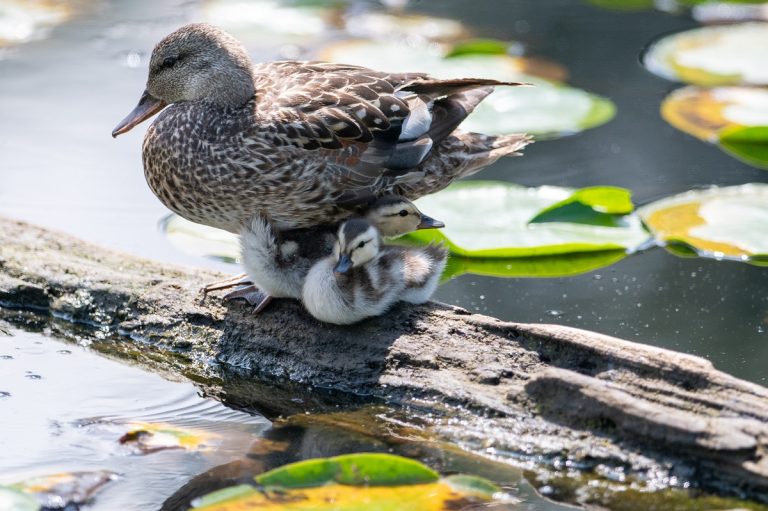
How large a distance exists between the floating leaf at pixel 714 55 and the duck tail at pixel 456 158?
127 inches

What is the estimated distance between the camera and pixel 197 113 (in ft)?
16.9

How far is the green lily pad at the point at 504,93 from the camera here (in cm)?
755

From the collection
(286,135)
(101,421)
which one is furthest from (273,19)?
(101,421)

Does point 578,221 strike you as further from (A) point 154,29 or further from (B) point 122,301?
(A) point 154,29

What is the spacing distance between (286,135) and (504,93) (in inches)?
132

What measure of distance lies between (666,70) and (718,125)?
122 cm

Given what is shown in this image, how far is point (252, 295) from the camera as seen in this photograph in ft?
16.3

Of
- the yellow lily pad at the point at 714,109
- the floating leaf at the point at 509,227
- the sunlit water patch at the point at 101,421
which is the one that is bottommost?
the sunlit water patch at the point at 101,421

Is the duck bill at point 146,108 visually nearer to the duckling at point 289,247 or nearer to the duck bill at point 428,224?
the duckling at point 289,247

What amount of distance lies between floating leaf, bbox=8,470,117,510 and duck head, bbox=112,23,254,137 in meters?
1.98

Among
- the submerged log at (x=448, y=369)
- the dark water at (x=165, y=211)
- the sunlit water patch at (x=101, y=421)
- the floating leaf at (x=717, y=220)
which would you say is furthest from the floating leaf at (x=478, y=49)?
the sunlit water patch at (x=101, y=421)

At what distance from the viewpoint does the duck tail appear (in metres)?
5.46

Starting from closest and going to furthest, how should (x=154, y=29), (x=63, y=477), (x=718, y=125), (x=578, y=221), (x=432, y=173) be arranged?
(x=63, y=477) < (x=432, y=173) < (x=578, y=221) < (x=718, y=125) < (x=154, y=29)

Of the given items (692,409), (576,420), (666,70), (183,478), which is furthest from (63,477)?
(666,70)
